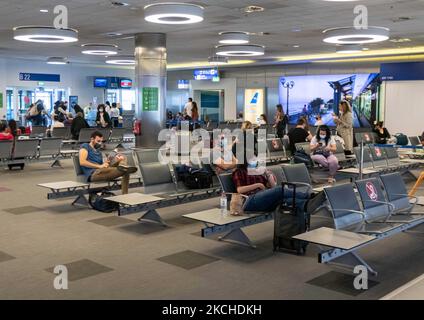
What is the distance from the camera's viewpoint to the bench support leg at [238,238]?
240 inches

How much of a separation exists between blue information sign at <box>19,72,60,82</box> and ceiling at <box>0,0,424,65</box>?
27.4 feet

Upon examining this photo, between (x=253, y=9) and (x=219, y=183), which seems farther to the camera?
(x=253, y=9)

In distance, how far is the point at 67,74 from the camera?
29.5 meters

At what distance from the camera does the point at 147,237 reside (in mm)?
6516

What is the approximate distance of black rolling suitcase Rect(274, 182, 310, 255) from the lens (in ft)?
18.7

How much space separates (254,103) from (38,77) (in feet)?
39.7

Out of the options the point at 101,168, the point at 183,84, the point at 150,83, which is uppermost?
the point at 183,84

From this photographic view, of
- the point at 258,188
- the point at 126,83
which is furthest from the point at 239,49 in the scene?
the point at 126,83

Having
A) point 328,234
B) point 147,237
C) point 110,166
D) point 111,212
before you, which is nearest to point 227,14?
point 110,166

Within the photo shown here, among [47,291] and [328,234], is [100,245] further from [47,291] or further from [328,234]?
[328,234]

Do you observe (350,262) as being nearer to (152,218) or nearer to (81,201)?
(152,218)

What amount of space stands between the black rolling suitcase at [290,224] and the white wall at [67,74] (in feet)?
77.8

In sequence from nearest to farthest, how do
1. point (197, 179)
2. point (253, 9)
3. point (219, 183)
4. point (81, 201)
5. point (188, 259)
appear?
point (188, 259) → point (197, 179) → point (219, 183) → point (81, 201) → point (253, 9)

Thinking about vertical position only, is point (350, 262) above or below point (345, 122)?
below
